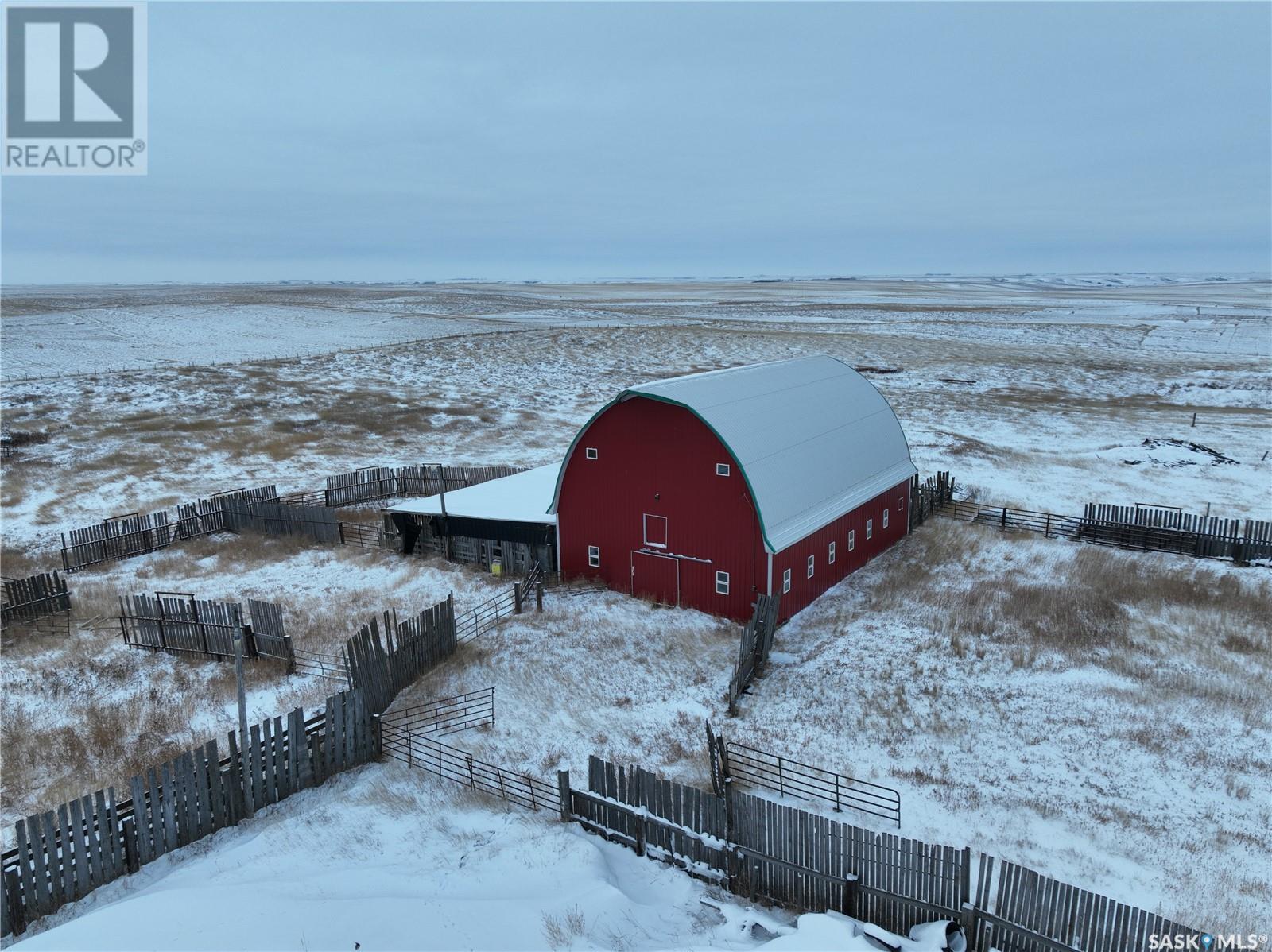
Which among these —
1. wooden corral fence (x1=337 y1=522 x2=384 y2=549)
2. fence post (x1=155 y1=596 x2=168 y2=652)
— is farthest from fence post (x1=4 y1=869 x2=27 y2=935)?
wooden corral fence (x1=337 y1=522 x2=384 y2=549)

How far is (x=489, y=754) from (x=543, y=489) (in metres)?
16.2

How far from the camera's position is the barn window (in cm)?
2488

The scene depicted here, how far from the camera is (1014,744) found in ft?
56.1

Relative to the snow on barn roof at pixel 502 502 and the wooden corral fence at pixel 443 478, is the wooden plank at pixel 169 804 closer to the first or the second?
the snow on barn roof at pixel 502 502

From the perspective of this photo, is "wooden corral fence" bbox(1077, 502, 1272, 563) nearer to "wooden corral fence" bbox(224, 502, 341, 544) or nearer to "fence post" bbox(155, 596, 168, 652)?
"wooden corral fence" bbox(224, 502, 341, 544)

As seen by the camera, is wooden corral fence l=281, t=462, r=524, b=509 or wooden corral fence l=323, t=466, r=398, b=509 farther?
wooden corral fence l=281, t=462, r=524, b=509

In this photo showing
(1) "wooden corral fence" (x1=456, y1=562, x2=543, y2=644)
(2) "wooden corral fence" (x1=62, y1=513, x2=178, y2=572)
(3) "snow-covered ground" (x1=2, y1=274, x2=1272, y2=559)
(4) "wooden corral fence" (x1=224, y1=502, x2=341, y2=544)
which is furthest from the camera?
(3) "snow-covered ground" (x1=2, y1=274, x2=1272, y2=559)

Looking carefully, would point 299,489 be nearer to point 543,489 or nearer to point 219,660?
point 543,489

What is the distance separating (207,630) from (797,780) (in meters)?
15.2

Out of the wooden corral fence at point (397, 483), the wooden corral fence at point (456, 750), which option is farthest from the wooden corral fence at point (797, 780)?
the wooden corral fence at point (397, 483)

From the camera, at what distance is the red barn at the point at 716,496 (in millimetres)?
23469

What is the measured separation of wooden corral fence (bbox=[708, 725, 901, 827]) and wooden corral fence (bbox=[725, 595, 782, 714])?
2.23 meters

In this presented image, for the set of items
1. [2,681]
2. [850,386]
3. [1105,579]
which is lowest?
[2,681]

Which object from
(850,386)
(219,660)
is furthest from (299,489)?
(850,386)
